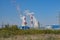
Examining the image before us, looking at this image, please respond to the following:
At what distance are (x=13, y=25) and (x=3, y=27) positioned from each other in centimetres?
259

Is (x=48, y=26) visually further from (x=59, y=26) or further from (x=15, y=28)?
A: (x=15, y=28)

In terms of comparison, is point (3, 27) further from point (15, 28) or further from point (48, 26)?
point (48, 26)

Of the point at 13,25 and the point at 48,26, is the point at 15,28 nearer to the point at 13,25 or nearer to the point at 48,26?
the point at 13,25

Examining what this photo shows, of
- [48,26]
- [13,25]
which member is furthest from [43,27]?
[13,25]

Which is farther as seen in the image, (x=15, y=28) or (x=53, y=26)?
(x=53, y=26)

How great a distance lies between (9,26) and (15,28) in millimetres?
1530

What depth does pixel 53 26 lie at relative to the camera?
5525 cm

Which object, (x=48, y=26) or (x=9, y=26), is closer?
(x=9, y=26)

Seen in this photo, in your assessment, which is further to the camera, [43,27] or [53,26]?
[53,26]

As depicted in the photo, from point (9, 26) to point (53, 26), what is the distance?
11469mm

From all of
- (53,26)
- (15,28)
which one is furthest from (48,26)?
(15,28)

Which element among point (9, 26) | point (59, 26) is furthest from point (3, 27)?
point (59, 26)

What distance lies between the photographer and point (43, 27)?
5162cm

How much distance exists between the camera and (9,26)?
169 ft
